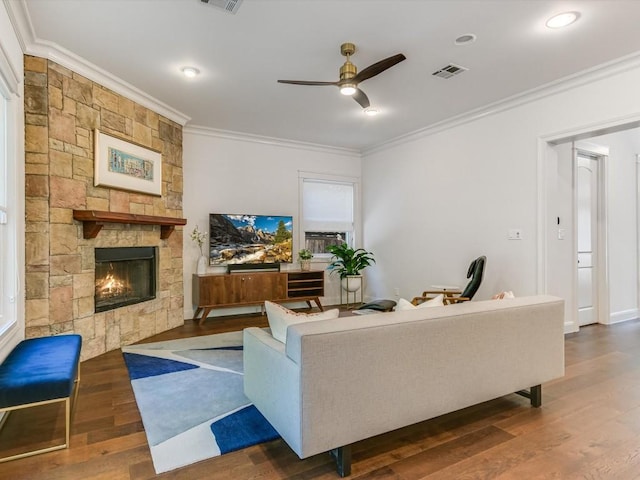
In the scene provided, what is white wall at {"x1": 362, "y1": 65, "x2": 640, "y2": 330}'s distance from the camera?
3766 mm

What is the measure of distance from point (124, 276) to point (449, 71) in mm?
3985

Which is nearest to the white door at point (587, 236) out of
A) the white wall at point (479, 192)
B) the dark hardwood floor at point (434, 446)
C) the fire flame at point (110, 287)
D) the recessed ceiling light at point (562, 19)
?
the white wall at point (479, 192)

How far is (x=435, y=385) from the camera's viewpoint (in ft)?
6.58

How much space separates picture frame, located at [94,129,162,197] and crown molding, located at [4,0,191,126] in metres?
0.51

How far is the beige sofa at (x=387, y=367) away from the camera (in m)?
1.68

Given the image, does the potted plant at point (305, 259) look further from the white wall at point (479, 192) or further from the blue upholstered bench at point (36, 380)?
the blue upholstered bench at point (36, 380)

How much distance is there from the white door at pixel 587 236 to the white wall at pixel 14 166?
5822 millimetres

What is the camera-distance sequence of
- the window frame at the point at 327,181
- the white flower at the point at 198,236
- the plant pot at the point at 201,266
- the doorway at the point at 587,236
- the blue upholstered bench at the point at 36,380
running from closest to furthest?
1. the blue upholstered bench at the point at 36,380
2. the doorway at the point at 587,236
3. the plant pot at the point at 201,266
4. the white flower at the point at 198,236
5. the window frame at the point at 327,181

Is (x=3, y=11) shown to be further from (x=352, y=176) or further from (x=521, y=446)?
(x=352, y=176)

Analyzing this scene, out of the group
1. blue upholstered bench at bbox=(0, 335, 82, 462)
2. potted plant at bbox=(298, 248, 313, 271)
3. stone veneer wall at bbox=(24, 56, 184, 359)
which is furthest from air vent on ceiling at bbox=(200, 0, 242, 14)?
potted plant at bbox=(298, 248, 313, 271)

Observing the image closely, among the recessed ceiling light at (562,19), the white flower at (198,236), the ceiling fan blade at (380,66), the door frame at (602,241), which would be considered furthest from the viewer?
the white flower at (198,236)

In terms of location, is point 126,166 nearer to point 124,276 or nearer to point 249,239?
point 124,276

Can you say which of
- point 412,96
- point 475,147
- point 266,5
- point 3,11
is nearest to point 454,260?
point 475,147

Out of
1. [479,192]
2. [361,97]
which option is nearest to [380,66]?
[361,97]
